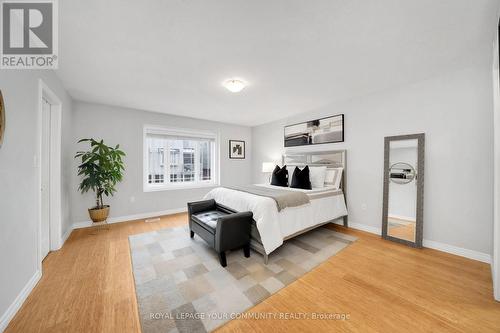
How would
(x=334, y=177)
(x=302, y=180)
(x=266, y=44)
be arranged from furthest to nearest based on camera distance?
(x=334, y=177)
(x=302, y=180)
(x=266, y=44)

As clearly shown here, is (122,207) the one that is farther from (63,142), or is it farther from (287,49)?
(287,49)

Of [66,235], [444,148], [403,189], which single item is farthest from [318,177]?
[66,235]

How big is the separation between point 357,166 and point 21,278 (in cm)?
450

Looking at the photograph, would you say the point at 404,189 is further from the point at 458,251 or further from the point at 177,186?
the point at 177,186

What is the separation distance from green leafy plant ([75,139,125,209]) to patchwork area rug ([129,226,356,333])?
1136mm

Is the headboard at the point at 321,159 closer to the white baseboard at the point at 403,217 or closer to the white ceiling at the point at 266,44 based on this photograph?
the white baseboard at the point at 403,217

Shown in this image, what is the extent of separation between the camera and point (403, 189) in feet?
9.31

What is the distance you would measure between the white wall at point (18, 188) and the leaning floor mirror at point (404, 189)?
434 centimetres

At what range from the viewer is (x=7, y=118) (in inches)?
58.4

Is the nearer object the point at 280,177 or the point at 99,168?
the point at 99,168

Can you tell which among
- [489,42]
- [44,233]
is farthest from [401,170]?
[44,233]

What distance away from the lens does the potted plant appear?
3.18 meters

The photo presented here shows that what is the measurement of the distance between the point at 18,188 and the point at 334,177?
4.18 meters

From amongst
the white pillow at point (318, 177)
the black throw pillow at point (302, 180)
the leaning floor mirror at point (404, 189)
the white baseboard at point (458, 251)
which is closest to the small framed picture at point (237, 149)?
the black throw pillow at point (302, 180)
